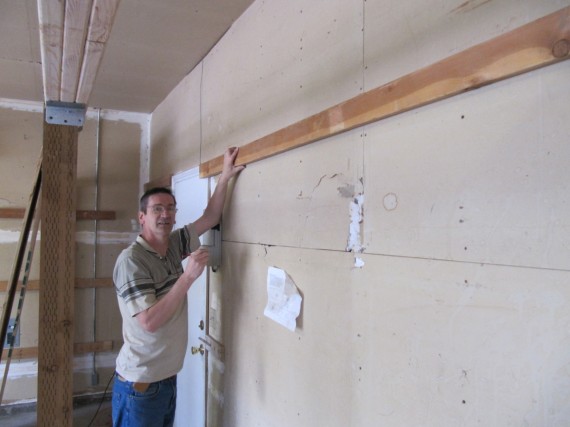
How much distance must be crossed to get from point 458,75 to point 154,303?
1457 mm

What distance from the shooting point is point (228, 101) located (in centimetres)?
204

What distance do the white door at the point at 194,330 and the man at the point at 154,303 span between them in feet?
1.12

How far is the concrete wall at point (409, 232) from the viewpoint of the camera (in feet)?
2.19

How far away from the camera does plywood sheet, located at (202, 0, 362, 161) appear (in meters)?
1.17

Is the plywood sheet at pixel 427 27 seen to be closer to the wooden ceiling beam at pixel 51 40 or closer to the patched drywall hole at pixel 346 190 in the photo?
the patched drywall hole at pixel 346 190

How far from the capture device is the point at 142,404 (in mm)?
1857

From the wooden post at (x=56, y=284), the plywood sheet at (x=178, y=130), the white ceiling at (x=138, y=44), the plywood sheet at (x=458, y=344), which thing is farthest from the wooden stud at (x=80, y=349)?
the plywood sheet at (x=458, y=344)

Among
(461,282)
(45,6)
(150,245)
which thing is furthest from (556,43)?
(150,245)

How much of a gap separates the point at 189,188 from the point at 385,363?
78.4 inches

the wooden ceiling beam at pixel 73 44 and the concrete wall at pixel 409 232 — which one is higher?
the wooden ceiling beam at pixel 73 44

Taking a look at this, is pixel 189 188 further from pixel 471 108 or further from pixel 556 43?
pixel 556 43

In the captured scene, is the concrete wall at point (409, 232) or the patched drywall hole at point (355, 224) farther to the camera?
the patched drywall hole at point (355, 224)

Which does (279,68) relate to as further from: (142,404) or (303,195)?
(142,404)

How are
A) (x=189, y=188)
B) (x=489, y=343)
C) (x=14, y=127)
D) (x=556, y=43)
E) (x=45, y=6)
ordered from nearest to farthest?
(x=556, y=43) → (x=489, y=343) → (x=45, y=6) → (x=189, y=188) → (x=14, y=127)
